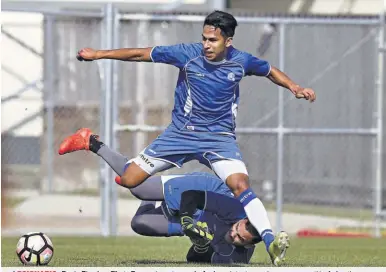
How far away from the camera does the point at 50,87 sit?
1555 cm

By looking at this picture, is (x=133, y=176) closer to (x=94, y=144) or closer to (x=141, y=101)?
(x=94, y=144)

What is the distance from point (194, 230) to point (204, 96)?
3.87 feet

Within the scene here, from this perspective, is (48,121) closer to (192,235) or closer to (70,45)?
(70,45)

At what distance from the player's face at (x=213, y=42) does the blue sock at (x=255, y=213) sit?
3.87 feet

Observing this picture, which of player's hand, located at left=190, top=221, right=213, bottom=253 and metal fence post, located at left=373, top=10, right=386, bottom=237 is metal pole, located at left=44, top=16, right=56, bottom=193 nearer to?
metal fence post, located at left=373, top=10, right=386, bottom=237

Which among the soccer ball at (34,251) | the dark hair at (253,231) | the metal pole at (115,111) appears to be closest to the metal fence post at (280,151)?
the metal pole at (115,111)

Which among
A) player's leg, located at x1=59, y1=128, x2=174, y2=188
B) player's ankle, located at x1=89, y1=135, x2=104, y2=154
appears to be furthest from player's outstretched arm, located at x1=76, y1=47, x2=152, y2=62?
player's ankle, located at x1=89, y1=135, x2=104, y2=154

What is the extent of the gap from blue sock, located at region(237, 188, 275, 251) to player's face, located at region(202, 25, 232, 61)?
1.18 metres

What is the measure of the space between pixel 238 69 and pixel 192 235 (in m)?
1.47

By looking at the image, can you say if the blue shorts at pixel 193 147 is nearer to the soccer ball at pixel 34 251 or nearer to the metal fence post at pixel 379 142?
the soccer ball at pixel 34 251

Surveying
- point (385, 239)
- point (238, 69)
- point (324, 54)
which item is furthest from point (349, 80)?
point (238, 69)

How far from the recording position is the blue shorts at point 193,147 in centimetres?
1012

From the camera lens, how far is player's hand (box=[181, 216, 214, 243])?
32.0 ft

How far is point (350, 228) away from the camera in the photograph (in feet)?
52.1
